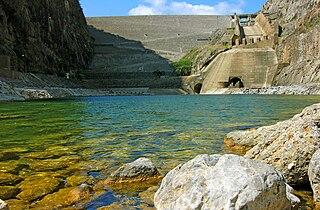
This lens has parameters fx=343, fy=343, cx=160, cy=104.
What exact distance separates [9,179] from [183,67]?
54.9 m

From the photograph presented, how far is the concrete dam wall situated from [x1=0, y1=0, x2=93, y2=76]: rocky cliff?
23097mm

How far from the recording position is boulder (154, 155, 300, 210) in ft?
9.38

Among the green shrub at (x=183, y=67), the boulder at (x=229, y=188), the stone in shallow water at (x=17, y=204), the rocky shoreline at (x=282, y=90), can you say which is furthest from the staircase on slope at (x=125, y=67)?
the boulder at (x=229, y=188)

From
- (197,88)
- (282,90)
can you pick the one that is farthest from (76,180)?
(197,88)

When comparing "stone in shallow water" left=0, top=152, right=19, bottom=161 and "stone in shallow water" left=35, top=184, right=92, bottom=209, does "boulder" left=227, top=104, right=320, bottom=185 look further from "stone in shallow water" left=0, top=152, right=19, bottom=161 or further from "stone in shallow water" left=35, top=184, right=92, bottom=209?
"stone in shallow water" left=0, top=152, right=19, bottom=161

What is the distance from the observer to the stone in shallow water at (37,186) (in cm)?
433

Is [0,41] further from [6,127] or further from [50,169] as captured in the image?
[50,169]

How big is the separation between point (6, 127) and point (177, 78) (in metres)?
45.5

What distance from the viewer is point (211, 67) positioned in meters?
50.6

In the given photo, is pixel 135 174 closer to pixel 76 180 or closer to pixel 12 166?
pixel 76 180

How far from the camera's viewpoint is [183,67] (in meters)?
59.1

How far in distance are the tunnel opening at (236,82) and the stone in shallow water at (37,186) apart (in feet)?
141

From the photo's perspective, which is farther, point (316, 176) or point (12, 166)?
point (12, 166)

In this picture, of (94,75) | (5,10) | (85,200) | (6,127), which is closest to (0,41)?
(5,10)
